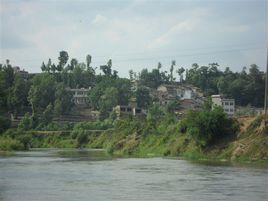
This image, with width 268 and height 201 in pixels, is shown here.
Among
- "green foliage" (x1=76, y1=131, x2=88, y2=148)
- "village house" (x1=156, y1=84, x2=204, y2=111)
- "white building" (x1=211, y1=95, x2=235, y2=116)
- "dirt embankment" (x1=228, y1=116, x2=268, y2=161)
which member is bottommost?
"green foliage" (x1=76, y1=131, x2=88, y2=148)

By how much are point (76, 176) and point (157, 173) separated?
587 centimetres

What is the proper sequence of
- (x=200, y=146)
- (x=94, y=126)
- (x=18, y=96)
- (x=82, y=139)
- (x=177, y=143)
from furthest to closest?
(x=18, y=96) < (x=94, y=126) < (x=82, y=139) < (x=177, y=143) < (x=200, y=146)

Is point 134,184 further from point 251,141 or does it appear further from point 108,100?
point 108,100

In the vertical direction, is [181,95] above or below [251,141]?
above

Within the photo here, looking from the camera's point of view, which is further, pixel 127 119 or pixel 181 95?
pixel 181 95

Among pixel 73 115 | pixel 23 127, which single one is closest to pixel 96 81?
pixel 73 115

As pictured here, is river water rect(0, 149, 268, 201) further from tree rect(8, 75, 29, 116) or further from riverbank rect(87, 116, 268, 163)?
tree rect(8, 75, 29, 116)

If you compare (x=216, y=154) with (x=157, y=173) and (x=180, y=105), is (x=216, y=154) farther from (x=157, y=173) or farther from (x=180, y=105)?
(x=180, y=105)

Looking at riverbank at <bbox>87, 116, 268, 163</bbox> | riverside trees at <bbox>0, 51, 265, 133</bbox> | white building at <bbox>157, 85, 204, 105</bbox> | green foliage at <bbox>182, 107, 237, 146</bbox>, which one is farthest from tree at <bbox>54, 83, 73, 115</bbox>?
green foliage at <bbox>182, 107, 237, 146</bbox>

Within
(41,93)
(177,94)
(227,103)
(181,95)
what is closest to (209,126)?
(227,103)

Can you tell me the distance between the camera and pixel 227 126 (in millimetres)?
59844

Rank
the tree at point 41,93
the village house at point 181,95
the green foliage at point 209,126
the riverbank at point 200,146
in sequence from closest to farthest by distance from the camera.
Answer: the riverbank at point 200,146
the green foliage at point 209,126
the tree at point 41,93
the village house at point 181,95

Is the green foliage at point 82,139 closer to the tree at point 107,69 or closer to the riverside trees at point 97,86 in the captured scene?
the riverside trees at point 97,86

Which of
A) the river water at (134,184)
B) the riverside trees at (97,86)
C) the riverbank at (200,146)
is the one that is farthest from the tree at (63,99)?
the river water at (134,184)
